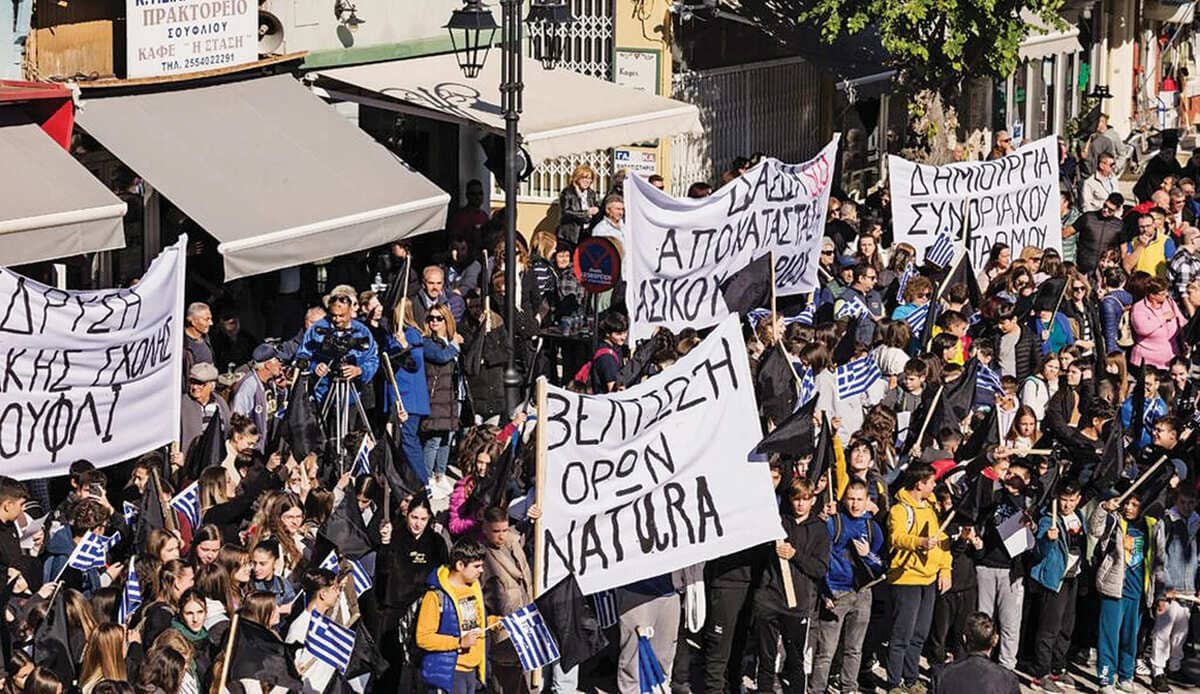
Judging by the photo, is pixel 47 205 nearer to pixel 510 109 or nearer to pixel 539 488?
pixel 510 109

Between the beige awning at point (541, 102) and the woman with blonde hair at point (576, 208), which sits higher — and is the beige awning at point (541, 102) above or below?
above

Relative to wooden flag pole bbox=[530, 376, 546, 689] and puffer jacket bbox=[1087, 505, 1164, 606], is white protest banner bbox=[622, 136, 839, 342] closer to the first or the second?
puffer jacket bbox=[1087, 505, 1164, 606]

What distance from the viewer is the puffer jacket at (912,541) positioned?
15.0 metres

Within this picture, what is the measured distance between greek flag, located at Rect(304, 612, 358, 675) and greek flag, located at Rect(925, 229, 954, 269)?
10158mm

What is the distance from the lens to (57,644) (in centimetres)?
1234

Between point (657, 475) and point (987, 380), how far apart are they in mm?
4197

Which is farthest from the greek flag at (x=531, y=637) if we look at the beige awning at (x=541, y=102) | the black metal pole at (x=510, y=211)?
the beige awning at (x=541, y=102)

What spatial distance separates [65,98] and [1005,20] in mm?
11297

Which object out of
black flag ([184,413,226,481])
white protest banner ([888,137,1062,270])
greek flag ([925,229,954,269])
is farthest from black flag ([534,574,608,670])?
greek flag ([925,229,954,269])

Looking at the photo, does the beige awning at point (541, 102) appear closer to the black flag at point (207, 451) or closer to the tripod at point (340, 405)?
the tripod at point (340, 405)

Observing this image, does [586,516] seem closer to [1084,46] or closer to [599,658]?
[599,658]

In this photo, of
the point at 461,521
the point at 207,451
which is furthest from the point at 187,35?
the point at 461,521

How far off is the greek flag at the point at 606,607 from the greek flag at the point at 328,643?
191 centimetres

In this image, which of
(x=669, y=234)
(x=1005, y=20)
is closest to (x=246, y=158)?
(x=669, y=234)
